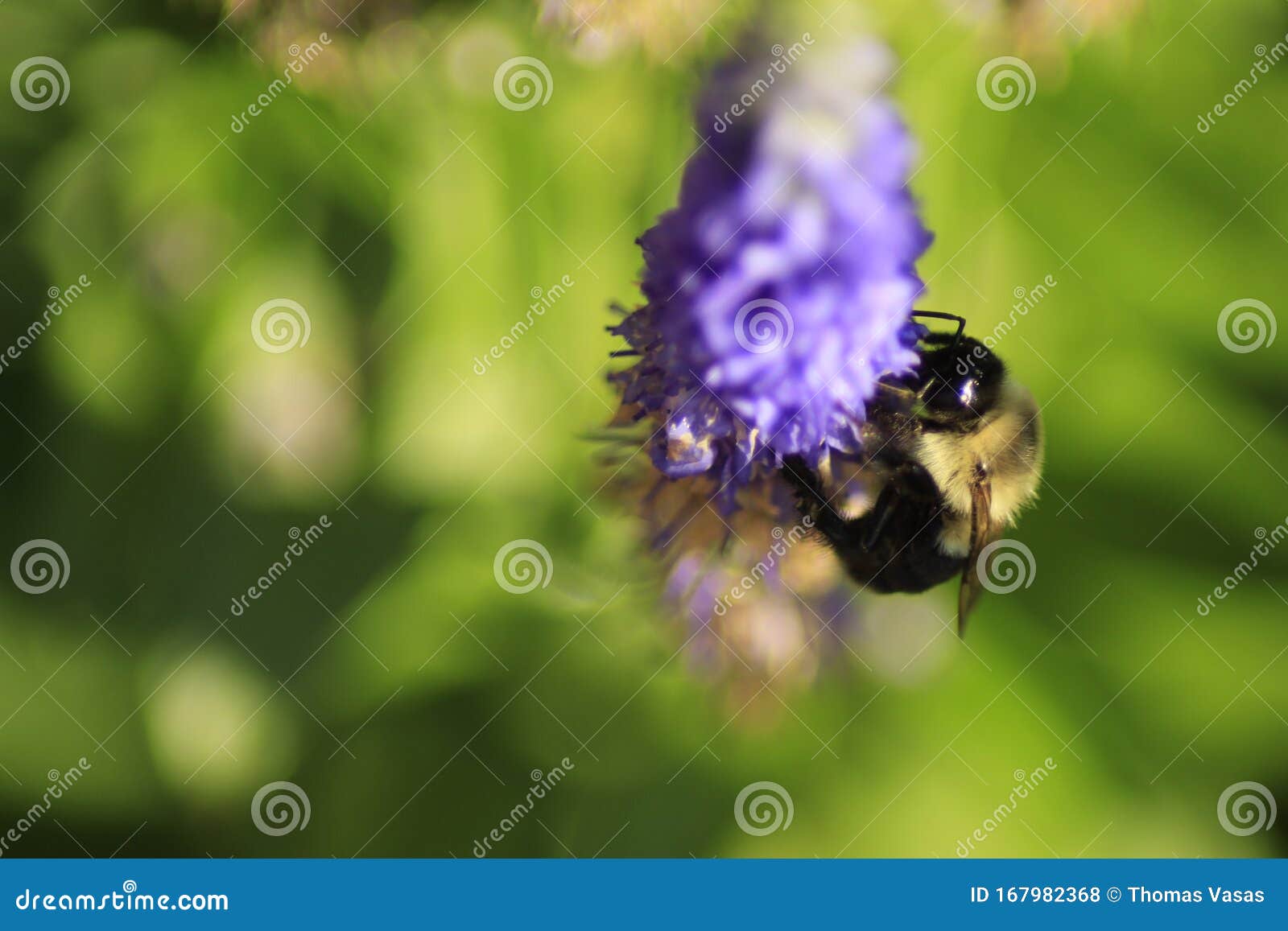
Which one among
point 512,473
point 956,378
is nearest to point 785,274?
point 956,378

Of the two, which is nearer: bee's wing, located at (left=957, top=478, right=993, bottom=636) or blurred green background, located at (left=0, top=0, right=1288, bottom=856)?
bee's wing, located at (left=957, top=478, right=993, bottom=636)

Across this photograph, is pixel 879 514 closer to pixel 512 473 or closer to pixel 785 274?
pixel 785 274

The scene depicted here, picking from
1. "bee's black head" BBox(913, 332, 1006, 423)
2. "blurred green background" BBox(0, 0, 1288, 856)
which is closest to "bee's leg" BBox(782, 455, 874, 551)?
"bee's black head" BBox(913, 332, 1006, 423)

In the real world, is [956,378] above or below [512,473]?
above

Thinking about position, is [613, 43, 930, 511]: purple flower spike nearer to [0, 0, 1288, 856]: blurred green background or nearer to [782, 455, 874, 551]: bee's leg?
[782, 455, 874, 551]: bee's leg
